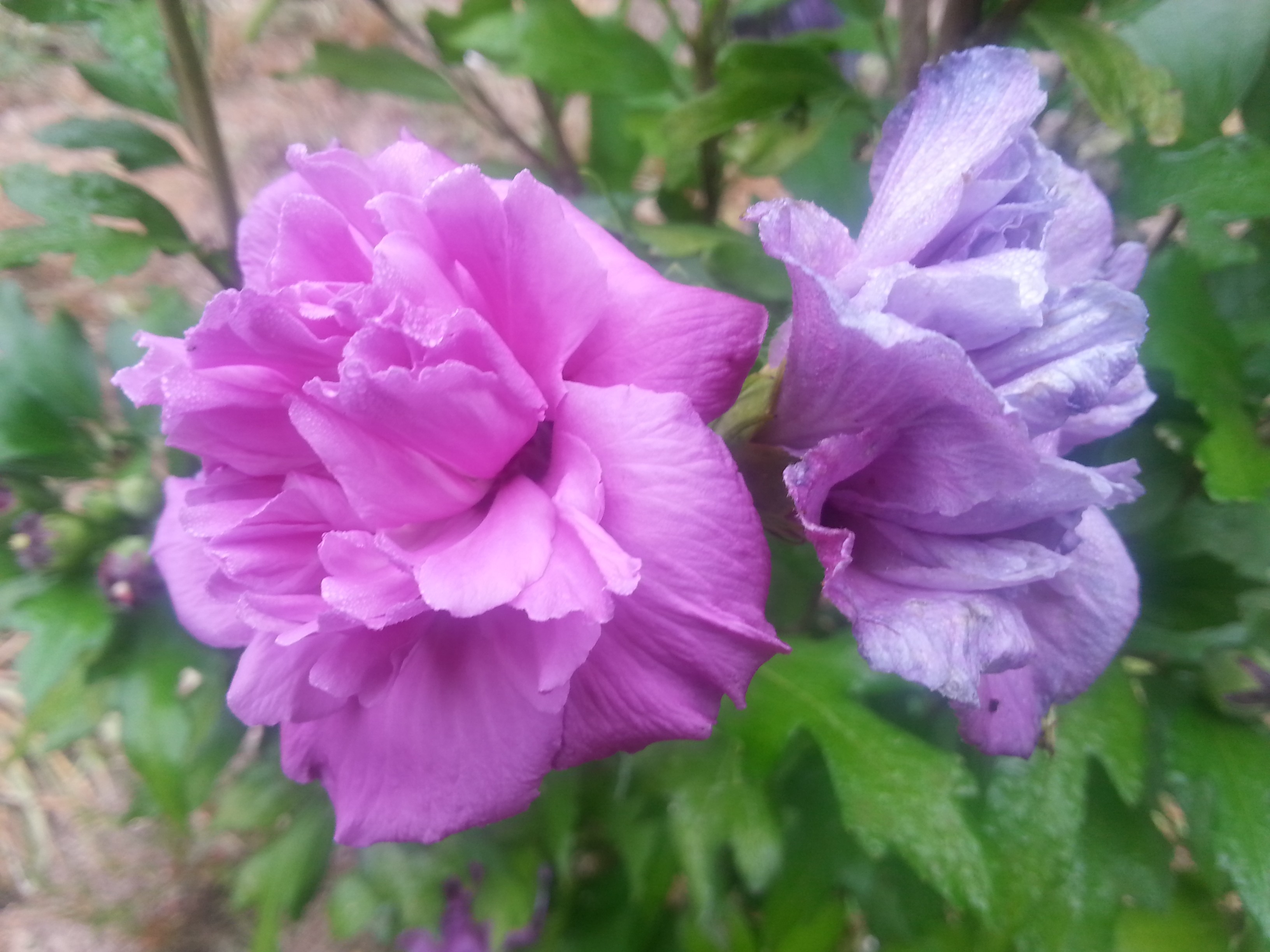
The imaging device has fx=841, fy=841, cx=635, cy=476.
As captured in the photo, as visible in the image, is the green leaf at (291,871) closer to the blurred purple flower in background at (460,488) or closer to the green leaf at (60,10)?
the blurred purple flower in background at (460,488)

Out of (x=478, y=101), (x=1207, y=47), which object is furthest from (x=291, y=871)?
(x=1207, y=47)

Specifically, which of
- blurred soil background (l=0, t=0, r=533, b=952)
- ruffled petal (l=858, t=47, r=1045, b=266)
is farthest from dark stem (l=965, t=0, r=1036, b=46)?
blurred soil background (l=0, t=0, r=533, b=952)

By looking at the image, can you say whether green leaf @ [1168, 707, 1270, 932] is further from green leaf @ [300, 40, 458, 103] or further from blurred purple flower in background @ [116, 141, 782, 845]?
green leaf @ [300, 40, 458, 103]

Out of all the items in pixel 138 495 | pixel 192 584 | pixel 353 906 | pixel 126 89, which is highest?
pixel 126 89

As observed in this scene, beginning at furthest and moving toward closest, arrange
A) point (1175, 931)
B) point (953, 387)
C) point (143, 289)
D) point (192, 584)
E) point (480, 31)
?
point (143, 289) → point (1175, 931) → point (480, 31) → point (192, 584) → point (953, 387)

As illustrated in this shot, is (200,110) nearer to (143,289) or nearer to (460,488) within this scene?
(460,488)

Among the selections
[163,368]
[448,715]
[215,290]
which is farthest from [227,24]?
[448,715]
